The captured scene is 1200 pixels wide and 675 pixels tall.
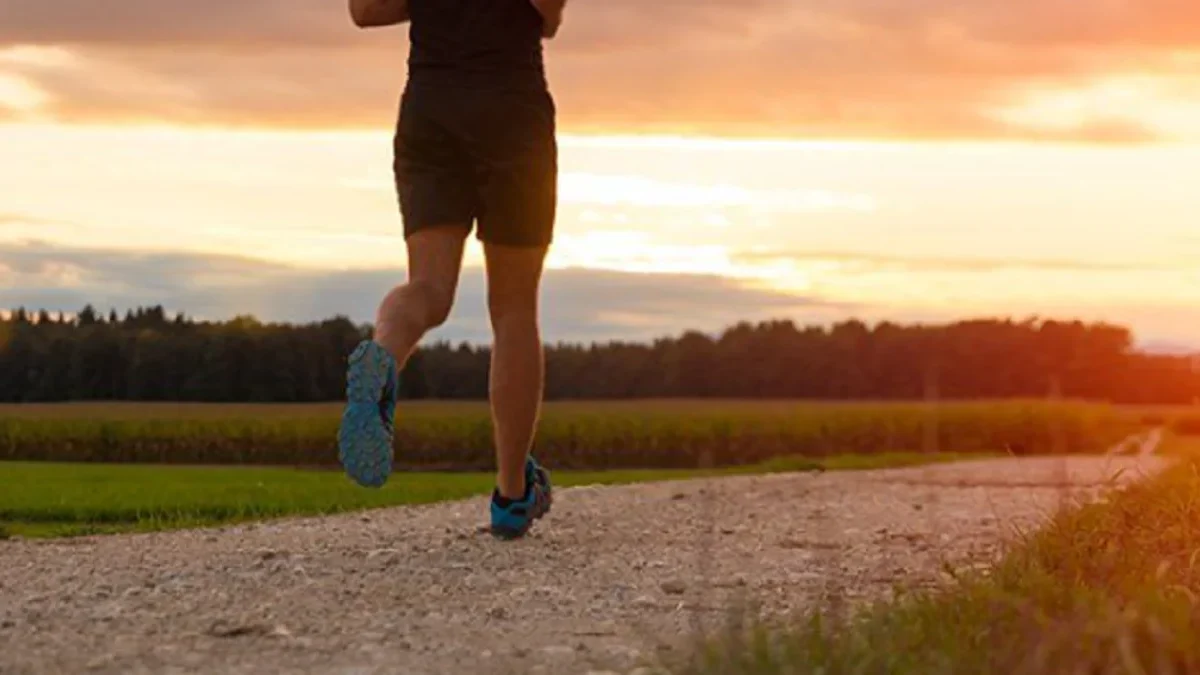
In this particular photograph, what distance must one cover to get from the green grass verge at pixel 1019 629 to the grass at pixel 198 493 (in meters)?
4.13

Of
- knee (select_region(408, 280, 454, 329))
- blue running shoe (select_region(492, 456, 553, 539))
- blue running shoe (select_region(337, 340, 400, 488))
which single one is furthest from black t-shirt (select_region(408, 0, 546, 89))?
blue running shoe (select_region(492, 456, 553, 539))

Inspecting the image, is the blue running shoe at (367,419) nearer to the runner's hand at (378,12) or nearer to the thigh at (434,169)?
the thigh at (434,169)

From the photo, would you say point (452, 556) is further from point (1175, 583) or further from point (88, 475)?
point (88, 475)

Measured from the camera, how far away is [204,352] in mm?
15242

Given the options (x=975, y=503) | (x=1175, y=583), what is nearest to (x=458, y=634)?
(x=1175, y=583)

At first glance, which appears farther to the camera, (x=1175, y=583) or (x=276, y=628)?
(x=1175, y=583)

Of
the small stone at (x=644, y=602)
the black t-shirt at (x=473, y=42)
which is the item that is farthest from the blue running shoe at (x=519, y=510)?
the black t-shirt at (x=473, y=42)

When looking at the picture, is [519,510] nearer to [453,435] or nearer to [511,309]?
[511,309]

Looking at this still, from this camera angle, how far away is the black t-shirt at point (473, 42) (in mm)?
5578

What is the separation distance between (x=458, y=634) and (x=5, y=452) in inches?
432

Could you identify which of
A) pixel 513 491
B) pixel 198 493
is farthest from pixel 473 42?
pixel 198 493

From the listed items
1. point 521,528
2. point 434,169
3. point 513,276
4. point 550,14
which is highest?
point 550,14

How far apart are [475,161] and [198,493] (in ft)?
15.7

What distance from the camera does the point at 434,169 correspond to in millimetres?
5559
